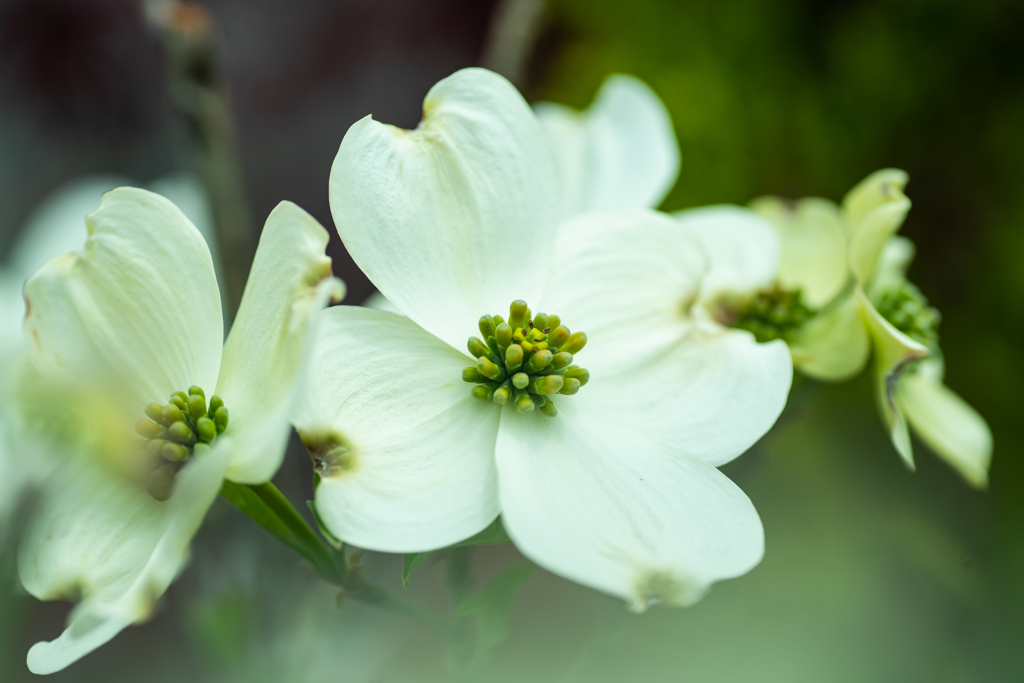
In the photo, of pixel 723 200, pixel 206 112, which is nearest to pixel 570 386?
pixel 206 112

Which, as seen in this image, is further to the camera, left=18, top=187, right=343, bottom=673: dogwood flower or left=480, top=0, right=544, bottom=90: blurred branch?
left=480, top=0, right=544, bottom=90: blurred branch

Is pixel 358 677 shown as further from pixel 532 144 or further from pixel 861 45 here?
pixel 861 45

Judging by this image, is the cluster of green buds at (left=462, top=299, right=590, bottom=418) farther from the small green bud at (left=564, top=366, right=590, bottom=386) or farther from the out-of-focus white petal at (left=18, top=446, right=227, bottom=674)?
the out-of-focus white petal at (left=18, top=446, right=227, bottom=674)

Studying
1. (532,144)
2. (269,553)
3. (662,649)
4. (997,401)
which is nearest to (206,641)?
(269,553)

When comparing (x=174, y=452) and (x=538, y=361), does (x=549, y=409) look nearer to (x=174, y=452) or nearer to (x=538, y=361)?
(x=538, y=361)

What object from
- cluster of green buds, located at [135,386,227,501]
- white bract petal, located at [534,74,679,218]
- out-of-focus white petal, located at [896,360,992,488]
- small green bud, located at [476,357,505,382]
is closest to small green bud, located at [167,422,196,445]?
cluster of green buds, located at [135,386,227,501]

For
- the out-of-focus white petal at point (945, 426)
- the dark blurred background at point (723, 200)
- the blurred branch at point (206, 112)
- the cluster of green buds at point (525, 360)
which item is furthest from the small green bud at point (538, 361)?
the blurred branch at point (206, 112)

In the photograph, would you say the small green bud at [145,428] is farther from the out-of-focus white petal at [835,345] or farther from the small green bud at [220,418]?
the out-of-focus white petal at [835,345]
